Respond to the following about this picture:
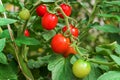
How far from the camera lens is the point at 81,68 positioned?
90cm

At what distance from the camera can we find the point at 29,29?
1.30 m

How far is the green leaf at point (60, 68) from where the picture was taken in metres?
0.98

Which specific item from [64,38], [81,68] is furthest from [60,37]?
[81,68]

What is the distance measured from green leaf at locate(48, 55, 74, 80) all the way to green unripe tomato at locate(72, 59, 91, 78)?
2.0 inches

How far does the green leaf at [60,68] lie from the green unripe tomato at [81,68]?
5 cm

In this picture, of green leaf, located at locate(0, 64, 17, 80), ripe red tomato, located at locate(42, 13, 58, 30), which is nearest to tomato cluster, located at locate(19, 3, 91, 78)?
ripe red tomato, located at locate(42, 13, 58, 30)

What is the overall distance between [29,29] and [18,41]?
0.31 m

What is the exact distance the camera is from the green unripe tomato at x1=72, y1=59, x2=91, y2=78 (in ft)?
2.96

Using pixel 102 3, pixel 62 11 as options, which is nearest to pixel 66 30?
pixel 62 11

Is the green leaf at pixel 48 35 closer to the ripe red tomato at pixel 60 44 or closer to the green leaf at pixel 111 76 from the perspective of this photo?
the ripe red tomato at pixel 60 44

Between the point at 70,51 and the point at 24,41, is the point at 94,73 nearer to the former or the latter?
the point at 70,51

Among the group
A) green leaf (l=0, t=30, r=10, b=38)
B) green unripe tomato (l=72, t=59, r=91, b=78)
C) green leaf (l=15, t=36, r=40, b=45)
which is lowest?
green unripe tomato (l=72, t=59, r=91, b=78)

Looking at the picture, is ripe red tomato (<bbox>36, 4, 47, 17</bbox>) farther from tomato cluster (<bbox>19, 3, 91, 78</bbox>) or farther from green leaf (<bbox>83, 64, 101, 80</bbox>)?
green leaf (<bbox>83, 64, 101, 80</bbox>)

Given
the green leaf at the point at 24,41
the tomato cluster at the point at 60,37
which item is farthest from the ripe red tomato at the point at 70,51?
the green leaf at the point at 24,41
